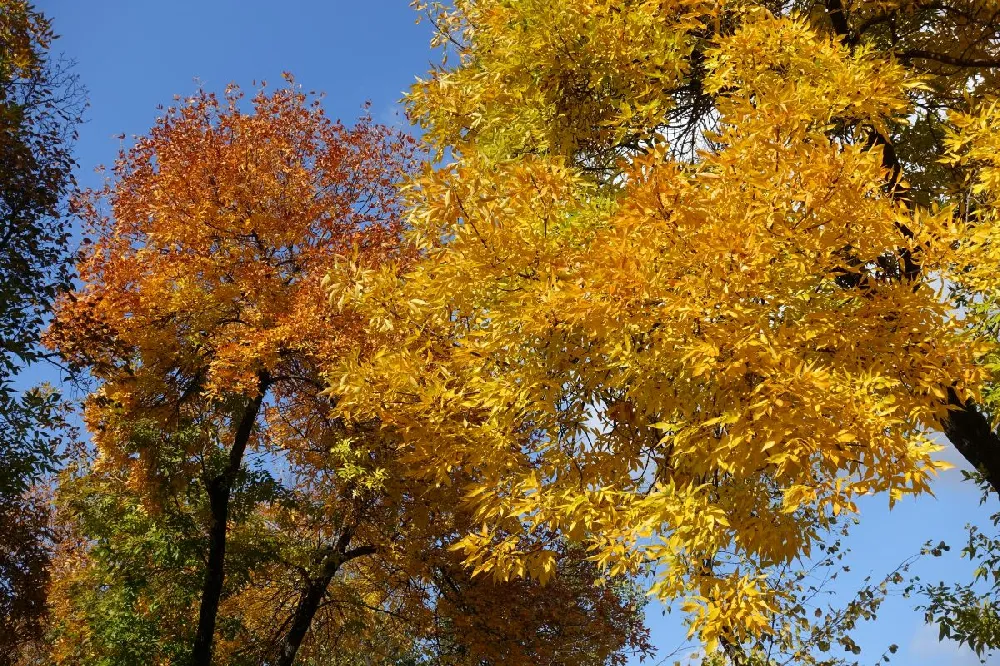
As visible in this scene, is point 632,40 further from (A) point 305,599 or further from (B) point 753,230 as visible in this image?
(A) point 305,599

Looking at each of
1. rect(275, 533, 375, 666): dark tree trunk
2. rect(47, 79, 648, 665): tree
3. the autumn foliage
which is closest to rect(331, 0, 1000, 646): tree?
the autumn foliage

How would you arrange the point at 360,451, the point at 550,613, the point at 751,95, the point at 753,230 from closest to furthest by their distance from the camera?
the point at 753,230
the point at 751,95
the point at 360,451
the point at 550,613

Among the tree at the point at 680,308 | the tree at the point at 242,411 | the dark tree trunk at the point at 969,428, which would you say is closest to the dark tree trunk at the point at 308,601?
the tree at the point at 242,411

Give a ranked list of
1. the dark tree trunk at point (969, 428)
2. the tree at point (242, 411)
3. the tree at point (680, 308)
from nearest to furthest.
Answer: the tree at point (680, 308) → the dark tree trunk at point (969, 428) → the tree at point (242, 411)

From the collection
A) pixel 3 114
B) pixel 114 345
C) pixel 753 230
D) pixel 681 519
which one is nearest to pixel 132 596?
pixel 114 345

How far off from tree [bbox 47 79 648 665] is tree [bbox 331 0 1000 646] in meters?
3.76

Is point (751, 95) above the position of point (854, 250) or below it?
above

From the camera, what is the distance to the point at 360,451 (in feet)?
37.2

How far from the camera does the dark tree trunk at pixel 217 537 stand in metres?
12.9

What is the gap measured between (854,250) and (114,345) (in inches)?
411

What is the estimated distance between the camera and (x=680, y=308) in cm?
591

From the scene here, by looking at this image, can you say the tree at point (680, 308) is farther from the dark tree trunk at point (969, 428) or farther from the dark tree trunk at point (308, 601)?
the dark tree trunk at point (308, 601)

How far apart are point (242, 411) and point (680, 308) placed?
929cm

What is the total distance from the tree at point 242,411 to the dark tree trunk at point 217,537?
33mm
